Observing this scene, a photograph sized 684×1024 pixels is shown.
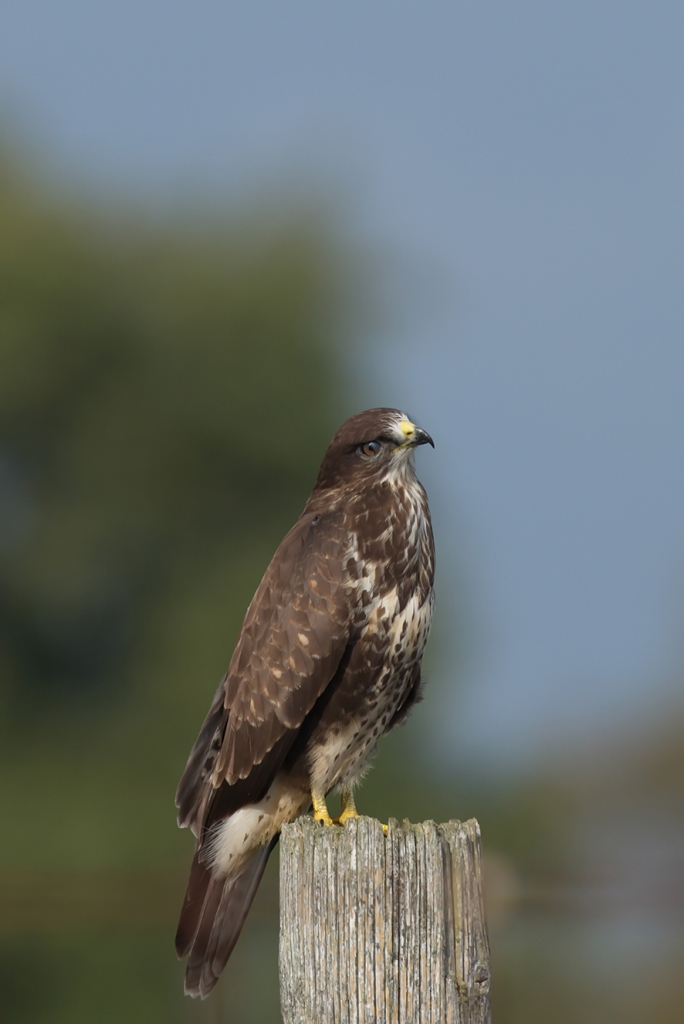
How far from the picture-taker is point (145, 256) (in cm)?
2127

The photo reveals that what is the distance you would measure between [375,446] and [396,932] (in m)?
2.02

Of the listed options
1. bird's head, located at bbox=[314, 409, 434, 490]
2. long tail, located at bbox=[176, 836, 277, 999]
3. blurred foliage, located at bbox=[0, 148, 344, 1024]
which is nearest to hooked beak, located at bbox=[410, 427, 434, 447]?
bird's head, located at bbox=[314, 409, 434, 490]

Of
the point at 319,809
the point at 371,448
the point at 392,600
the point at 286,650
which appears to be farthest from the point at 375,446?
the point at 319,809

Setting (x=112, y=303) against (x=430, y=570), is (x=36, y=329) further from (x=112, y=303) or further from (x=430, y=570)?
(x=430, y=570)

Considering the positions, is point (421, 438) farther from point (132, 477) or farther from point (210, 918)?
point (132, 477)

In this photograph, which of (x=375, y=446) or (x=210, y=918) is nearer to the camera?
(x=210, y=918)

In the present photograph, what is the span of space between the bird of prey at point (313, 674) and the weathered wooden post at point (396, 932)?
1.24m

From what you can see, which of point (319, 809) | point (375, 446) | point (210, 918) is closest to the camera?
point (210, 918)

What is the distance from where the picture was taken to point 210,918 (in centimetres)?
429

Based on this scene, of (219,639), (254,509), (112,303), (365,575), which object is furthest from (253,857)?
(112,303)

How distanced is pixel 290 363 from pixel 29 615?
5746mm

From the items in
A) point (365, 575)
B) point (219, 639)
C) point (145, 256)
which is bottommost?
point (365, 575)

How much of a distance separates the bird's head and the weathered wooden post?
5.65ft

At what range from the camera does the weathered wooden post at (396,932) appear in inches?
113
